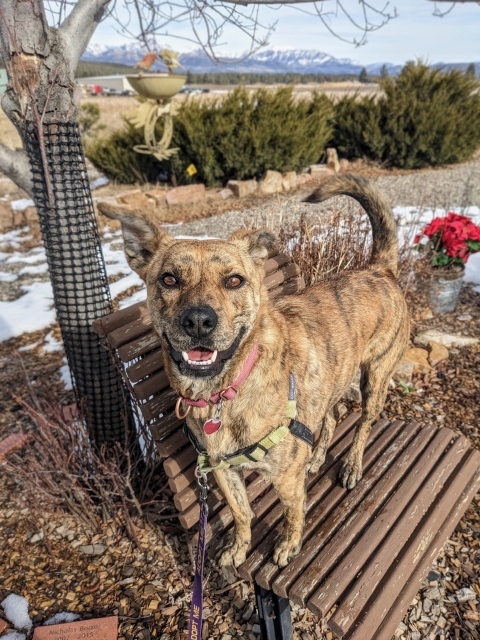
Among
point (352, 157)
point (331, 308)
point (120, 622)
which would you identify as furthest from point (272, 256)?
point (352, 157)

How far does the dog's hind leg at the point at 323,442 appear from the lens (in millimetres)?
3002

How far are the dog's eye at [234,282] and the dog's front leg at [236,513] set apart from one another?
946 mm

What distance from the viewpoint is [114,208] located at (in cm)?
217

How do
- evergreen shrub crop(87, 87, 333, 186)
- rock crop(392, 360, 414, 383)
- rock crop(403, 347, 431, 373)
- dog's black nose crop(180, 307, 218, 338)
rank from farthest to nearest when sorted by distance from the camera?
evergreen shrub crop(87, 87, 333, 186)
rock crop(403, 347, 431, 373)
rock crop(392, 360, 414, 383)
dog's black nose crop(180, 307, 218, 338)

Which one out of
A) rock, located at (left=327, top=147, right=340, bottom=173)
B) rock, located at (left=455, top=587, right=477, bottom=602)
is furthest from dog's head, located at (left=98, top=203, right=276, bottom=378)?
rock, located at (left=327, top=147, right=340, bottom=173)

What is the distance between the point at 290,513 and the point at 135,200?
982 cm

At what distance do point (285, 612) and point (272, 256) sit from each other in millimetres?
2415

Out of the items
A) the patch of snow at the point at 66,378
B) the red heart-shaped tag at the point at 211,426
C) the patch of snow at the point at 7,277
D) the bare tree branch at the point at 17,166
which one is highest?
the bare tree branch at the point at 17,166

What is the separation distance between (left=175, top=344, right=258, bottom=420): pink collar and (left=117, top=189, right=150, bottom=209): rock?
9.53m

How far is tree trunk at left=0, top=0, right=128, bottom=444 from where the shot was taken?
255 cm

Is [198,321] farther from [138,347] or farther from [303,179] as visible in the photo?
[303,179]

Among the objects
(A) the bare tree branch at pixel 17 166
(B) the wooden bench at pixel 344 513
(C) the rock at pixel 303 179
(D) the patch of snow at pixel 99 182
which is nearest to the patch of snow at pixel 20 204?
(D) the patch of snow at pixel 99 182

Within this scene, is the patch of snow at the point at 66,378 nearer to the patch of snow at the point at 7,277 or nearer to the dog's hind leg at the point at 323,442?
the dog's hind leg at the point at 323,442

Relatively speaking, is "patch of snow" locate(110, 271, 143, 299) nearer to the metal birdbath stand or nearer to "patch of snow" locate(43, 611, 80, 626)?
"patch of snow" locate(43, 611, 80, 626)
